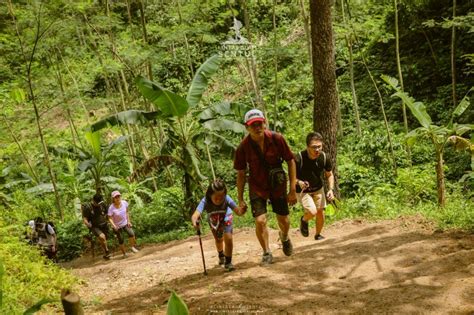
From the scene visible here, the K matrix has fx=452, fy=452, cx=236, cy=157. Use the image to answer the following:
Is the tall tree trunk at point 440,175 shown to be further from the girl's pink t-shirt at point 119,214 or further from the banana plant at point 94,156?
the banana plant at point 94,156

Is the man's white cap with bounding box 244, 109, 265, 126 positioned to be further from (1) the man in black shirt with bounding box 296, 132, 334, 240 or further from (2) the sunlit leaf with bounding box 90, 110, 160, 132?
(2) the sunlit leaf with bounding box 90, 110, 160, 132

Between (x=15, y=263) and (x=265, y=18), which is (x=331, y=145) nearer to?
(x=15, y=263)

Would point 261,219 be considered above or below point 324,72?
below

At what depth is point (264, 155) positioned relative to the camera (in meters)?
5.11

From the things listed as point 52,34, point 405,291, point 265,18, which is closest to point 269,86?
point 265,18

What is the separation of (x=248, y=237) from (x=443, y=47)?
40.0 feet

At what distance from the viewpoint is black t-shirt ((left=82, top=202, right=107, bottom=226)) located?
10156 mm

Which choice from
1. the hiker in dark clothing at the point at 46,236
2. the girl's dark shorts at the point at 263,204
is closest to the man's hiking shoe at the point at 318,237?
the girl's dark shorts at the point at 263,204

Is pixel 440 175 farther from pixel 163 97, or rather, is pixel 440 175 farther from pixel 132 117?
pixel 132 117

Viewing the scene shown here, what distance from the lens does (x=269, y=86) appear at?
2181 cm

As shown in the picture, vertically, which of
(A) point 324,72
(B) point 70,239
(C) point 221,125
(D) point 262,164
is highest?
(A) point 324,72

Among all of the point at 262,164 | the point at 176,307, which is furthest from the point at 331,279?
the point at 176,307

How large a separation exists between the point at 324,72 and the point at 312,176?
3.24 metres

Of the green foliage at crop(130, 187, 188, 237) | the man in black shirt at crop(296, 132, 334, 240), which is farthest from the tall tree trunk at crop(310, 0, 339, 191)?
the green foliage at crop(130, 187, 188, 237)
